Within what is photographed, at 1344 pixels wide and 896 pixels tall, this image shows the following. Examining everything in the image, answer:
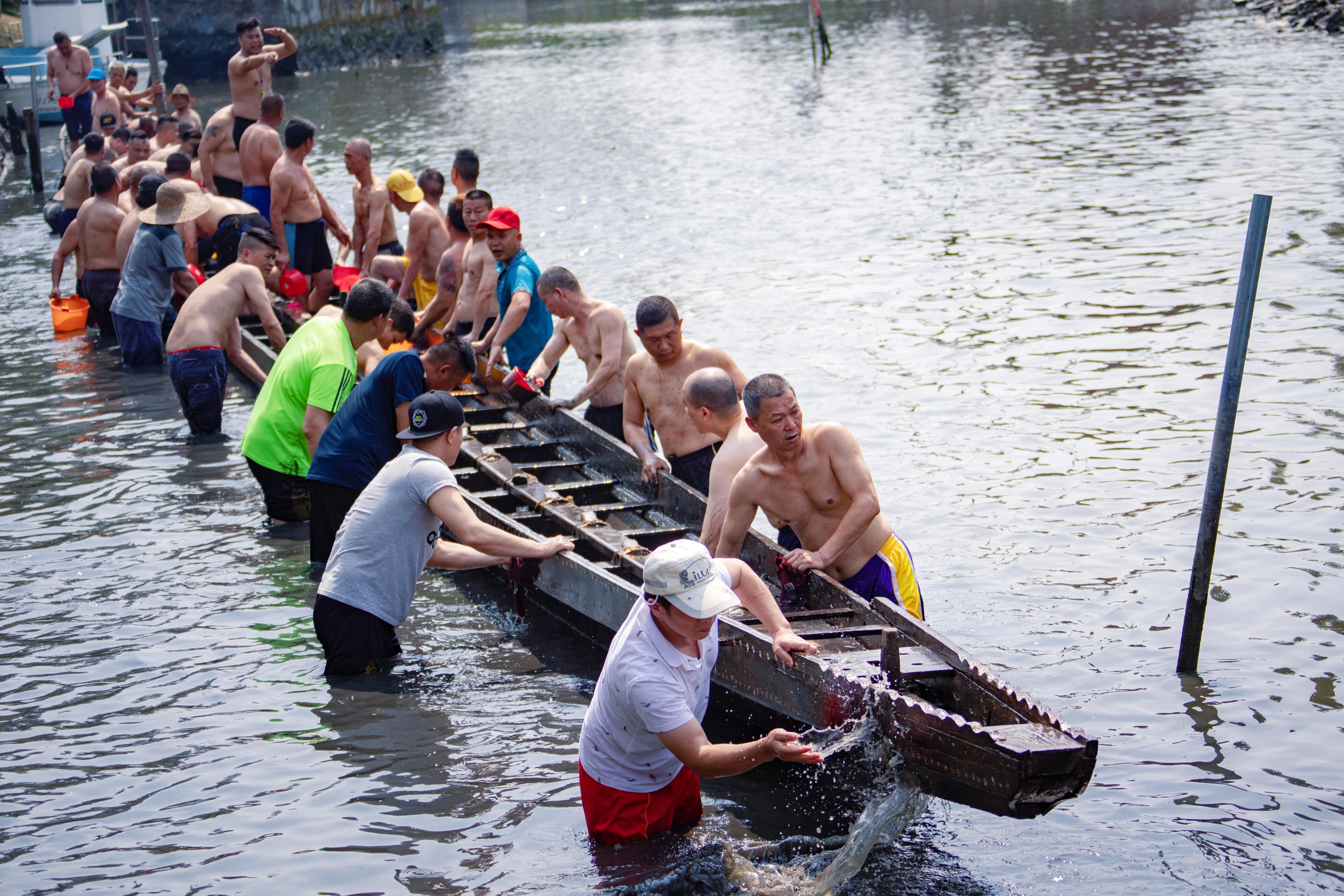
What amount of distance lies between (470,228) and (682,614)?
22.7 feet

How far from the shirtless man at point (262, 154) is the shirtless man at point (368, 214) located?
4.16 feet

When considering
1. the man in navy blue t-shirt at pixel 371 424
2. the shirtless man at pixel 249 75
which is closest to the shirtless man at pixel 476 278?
the man in navy blue t-shirt at pixel 371 424

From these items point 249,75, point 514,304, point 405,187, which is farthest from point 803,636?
point 249,75

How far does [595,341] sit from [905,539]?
2.68 m

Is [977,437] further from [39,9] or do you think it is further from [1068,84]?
[39,9]

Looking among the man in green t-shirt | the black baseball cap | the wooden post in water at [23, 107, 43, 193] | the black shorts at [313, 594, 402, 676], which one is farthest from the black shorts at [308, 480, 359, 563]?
the wooden post in water at [23, 107, 43, 193]

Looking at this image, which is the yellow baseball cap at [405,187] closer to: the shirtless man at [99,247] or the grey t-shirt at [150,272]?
the grey t-shirt at [150,272]

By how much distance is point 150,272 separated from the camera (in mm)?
12281

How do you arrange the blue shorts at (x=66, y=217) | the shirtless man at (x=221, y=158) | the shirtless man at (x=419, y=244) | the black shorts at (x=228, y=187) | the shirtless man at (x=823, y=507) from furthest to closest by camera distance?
1. the blue shorts at (x=66, y=217)
2. the black shorts at (x=228, y=187)
3. the shirtless man at (x=221, y=158)
4. the shirtless man at (x=419, y=244)
5. the shirtless man at (x=823, y=507)

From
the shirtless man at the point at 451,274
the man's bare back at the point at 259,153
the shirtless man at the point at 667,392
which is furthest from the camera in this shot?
the man's bare back at the point at 259,153

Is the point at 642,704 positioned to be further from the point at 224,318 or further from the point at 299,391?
the point at 224,318

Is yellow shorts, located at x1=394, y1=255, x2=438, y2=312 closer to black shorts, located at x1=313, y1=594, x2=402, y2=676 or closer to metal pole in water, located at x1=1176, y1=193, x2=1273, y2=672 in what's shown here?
black shorts, located at x1=313, y1=594, x2=402, y2=676

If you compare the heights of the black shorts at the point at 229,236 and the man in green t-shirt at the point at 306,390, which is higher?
the black shorts at the point at 229,236

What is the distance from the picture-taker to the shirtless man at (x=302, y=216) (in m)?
13.0
